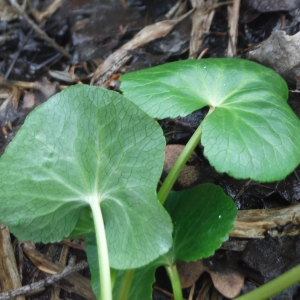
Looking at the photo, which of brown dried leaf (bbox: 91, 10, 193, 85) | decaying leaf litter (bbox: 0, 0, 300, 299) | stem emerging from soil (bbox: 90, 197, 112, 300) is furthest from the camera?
brown dried leaf (bbox: 91, 10, 193, 85)

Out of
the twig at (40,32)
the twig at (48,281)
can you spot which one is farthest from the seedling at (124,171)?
the twig at (40,32)

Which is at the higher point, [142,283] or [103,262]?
[103,262]

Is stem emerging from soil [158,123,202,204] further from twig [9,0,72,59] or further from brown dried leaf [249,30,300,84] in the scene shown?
twig [9,0,72,59]

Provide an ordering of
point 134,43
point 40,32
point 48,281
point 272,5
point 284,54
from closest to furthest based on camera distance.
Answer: point 48,281 → point 284,54 → point 272,5 → point 134,43 → point 40,32

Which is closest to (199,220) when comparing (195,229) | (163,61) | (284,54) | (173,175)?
(195,229)

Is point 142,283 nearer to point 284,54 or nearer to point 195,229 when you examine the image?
point 195,229

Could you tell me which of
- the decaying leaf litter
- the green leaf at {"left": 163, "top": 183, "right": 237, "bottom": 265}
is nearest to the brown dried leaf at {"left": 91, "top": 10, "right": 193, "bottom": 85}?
the decaying leaf litter
